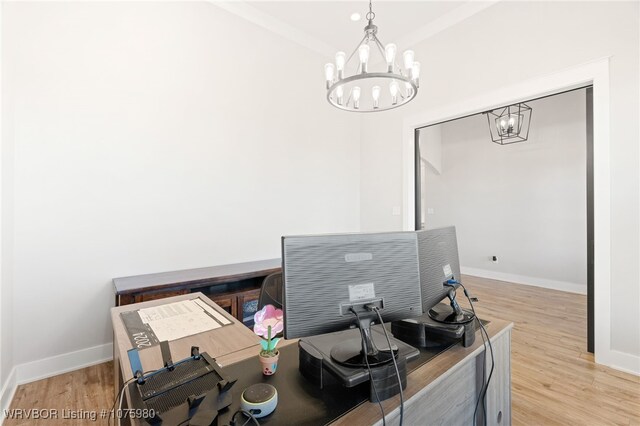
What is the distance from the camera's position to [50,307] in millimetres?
2180

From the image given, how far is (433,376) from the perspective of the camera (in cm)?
93

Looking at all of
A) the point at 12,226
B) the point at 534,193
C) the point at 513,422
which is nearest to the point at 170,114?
the point at 12,226

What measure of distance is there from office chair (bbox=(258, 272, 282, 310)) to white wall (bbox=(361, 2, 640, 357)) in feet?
7.55

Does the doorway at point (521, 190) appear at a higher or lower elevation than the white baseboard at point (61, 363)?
higher

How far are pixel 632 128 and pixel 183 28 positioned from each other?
3.81 metres

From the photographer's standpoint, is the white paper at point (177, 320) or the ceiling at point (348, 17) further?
the ceiling at point (348, 17)

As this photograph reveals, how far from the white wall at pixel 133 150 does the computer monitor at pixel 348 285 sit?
224 centimetres

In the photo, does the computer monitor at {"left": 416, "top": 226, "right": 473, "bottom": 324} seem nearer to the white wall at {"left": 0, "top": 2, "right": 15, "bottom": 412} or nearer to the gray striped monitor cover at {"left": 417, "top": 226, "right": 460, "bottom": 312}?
the gray striped monitor cover at {"left": 417, "top": 226, "right": 460, "bottom": 312}

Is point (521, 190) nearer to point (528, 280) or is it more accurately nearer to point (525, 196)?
point (525, 196)

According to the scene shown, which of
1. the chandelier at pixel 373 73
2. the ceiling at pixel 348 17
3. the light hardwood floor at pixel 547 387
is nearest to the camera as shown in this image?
the light hardwood floor at pixel 547 387

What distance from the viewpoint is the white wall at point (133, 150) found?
2.10 m

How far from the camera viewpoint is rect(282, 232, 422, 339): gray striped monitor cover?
2.72ft

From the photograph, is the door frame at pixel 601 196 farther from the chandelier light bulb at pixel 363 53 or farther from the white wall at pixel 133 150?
the white wall at pixel 133 150

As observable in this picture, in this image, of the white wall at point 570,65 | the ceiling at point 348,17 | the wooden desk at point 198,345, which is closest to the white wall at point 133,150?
the ceiling at point 348,17
